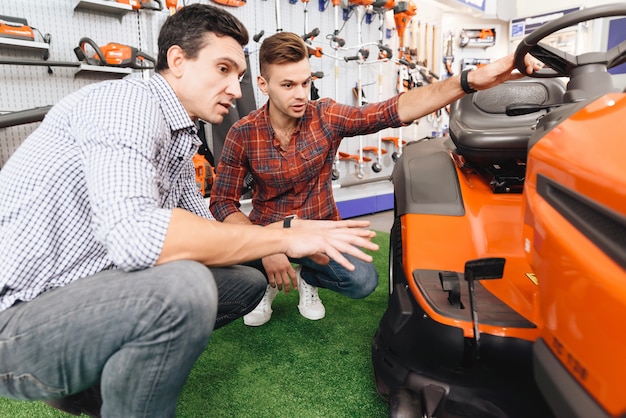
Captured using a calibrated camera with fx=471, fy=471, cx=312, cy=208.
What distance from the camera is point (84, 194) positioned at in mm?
925

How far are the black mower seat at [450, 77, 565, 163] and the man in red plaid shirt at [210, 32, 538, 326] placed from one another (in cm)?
18

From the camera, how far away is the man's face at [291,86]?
5.79ft

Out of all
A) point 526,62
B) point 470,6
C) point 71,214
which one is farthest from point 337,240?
point 470,6

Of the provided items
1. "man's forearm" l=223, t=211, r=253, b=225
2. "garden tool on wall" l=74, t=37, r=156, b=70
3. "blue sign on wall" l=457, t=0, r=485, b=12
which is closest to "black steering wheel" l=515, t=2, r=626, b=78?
"man's forearm" l=223, t=211, r=253, b=225

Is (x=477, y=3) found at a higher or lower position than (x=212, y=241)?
higher

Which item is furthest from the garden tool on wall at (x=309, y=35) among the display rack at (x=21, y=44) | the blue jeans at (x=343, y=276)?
the blue jeans at (x=343, y=276)

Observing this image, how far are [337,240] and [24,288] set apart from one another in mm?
603

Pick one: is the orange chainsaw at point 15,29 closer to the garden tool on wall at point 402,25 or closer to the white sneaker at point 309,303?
the white sneaker at point 309,303

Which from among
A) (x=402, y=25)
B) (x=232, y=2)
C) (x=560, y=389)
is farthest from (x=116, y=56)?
(x=402, y=25)

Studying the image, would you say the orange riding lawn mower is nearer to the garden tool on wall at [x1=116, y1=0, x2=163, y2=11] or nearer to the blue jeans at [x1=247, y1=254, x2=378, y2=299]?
the blue jeans at [x1=247, y1=254, x2=378, y2=299]

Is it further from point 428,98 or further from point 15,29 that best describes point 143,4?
point 428,98

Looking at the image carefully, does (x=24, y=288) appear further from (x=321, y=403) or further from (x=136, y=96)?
(x=321, y=403)

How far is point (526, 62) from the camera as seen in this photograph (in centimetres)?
127

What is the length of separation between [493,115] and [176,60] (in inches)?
41.8
